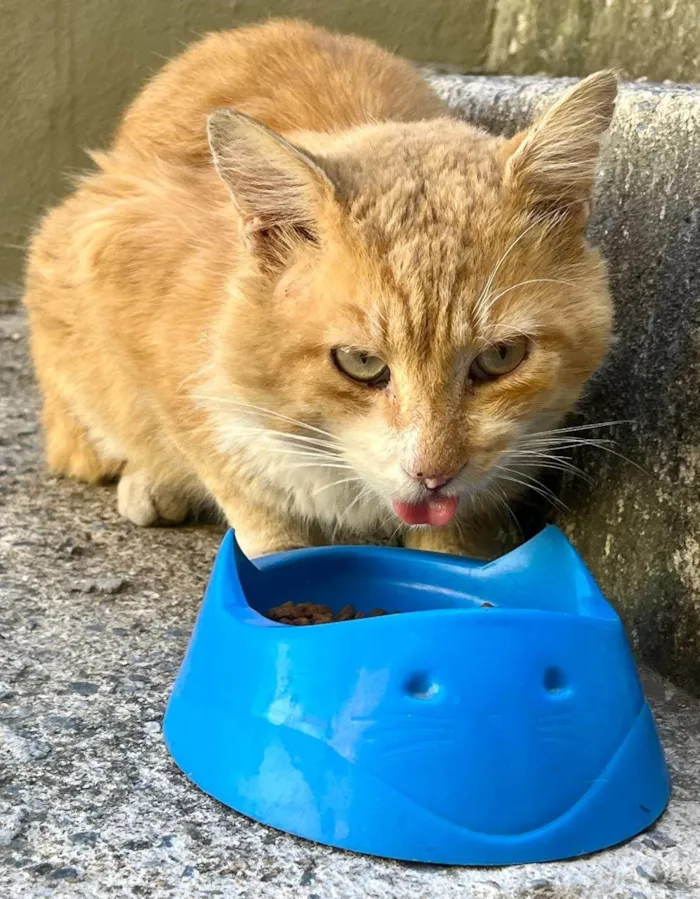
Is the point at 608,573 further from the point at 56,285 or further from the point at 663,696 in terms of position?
the point at 56,285

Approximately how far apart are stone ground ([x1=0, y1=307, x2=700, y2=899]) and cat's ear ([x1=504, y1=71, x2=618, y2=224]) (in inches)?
37.8

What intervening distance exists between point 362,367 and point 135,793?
0.80 metres

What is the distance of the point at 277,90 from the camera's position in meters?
2.60

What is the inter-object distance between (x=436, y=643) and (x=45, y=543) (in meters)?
1.39

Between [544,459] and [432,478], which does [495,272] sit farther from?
[544,459]

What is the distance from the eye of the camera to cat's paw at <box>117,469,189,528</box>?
2734 millimetres

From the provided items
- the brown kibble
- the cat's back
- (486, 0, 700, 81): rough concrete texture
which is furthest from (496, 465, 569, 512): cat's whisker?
(486, 0, 700, 81): rough concrete texture

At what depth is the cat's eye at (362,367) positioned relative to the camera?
185 centimetres

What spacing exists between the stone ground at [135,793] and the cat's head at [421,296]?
576mm

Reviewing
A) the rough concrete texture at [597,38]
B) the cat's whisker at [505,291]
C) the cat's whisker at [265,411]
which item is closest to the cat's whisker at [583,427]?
the cat's whisker at [505,291]

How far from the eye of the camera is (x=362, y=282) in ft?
6.03

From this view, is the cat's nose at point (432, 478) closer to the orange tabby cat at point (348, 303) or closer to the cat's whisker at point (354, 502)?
the orange tabby cat at point (348, 303)

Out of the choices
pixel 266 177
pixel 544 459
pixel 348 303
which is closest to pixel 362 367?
pixel 348 303

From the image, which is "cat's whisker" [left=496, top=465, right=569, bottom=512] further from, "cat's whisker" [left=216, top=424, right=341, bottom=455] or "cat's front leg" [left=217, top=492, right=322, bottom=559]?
"cat's front leg" [left=217, top=492, right=322, bottom=559]
